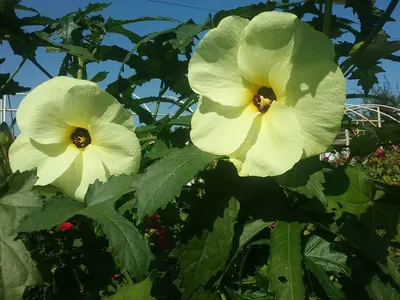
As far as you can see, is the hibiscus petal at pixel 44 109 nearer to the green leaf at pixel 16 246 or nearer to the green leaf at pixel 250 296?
the green leaf at pixel 16 246

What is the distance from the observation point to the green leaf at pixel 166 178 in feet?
2.54

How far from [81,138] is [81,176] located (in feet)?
0.28

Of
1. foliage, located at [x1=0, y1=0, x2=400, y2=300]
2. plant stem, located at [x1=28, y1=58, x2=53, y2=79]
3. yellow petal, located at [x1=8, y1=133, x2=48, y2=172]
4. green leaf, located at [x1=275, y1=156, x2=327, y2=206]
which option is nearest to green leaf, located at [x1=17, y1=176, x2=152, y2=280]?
foliage, located at [x1=0, y1=0, x2=400, y2=300]

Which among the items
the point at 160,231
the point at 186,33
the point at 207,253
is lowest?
the point at 160,231

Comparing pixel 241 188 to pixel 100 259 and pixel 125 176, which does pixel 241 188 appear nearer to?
pixel 125 176

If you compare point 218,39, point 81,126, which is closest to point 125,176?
point 81,126

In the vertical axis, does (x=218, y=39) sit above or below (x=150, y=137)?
above

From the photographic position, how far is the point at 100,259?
113cm

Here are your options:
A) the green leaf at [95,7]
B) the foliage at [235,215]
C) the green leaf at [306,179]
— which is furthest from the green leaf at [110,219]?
the green leaf at [95,7]

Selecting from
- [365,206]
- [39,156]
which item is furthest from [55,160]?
[365,206]

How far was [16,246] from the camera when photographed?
86 centimetres

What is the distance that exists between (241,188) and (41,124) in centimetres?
36

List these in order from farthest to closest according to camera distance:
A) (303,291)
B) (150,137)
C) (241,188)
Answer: (150,137) → (241,188) → (303,291)

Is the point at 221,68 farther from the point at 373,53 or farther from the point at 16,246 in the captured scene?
the point at 16,246
